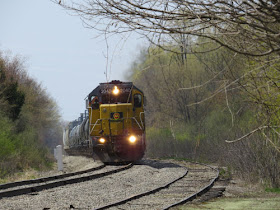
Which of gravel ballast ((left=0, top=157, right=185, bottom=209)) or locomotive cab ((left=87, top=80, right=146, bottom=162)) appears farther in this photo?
locomotive cab ((left=87, top=80, right=146, bottom=162))

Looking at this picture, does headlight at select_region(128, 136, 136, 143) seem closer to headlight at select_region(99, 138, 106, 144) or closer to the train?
the train

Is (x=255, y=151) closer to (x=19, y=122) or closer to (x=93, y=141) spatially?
(x=93, y=141)

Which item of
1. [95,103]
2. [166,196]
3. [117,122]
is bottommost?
[166,196]

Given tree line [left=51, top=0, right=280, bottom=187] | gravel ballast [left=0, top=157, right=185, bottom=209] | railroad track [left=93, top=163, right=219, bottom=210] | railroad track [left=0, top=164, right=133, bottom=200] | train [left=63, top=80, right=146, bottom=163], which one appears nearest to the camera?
tree line [left=51, top=0, right=280, bottom=187]

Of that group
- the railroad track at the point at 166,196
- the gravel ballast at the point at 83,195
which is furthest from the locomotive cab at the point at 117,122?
the railroad track at the point at 166,196

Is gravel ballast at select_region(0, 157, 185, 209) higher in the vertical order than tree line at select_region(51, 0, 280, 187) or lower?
lower

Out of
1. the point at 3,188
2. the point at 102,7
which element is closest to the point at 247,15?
the point at 102,7

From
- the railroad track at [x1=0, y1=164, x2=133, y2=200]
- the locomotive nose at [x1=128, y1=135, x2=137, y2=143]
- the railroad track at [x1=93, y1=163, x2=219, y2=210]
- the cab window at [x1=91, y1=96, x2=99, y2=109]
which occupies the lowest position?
the railroad track at [x1=93, y1=163, x2=219, y2=210]

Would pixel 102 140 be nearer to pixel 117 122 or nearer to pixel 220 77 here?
pixel 117 122

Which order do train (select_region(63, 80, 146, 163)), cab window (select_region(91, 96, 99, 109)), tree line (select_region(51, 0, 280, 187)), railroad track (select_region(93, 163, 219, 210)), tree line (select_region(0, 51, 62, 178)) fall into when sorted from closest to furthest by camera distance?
tree line (select_region(51, 0, 280, 187)) < railroad track (select_region(93, 163, 219, 210)) < train (select_region(63, 80, 146, 163)) < cab window (select_region(91, 96, 99, 109)) < tree line (select_region(0, 51, 62, 178))

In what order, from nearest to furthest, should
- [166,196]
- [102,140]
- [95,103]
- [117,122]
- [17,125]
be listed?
[166,196] → [102,140] → [117,122] → [95,103] → [17,125]

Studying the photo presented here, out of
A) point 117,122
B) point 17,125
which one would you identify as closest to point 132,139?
point 117,122

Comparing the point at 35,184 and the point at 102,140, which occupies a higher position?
the point at 102,140

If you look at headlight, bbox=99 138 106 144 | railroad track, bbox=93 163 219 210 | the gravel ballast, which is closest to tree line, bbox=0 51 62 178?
headlight, bbox=99 138 106 144
